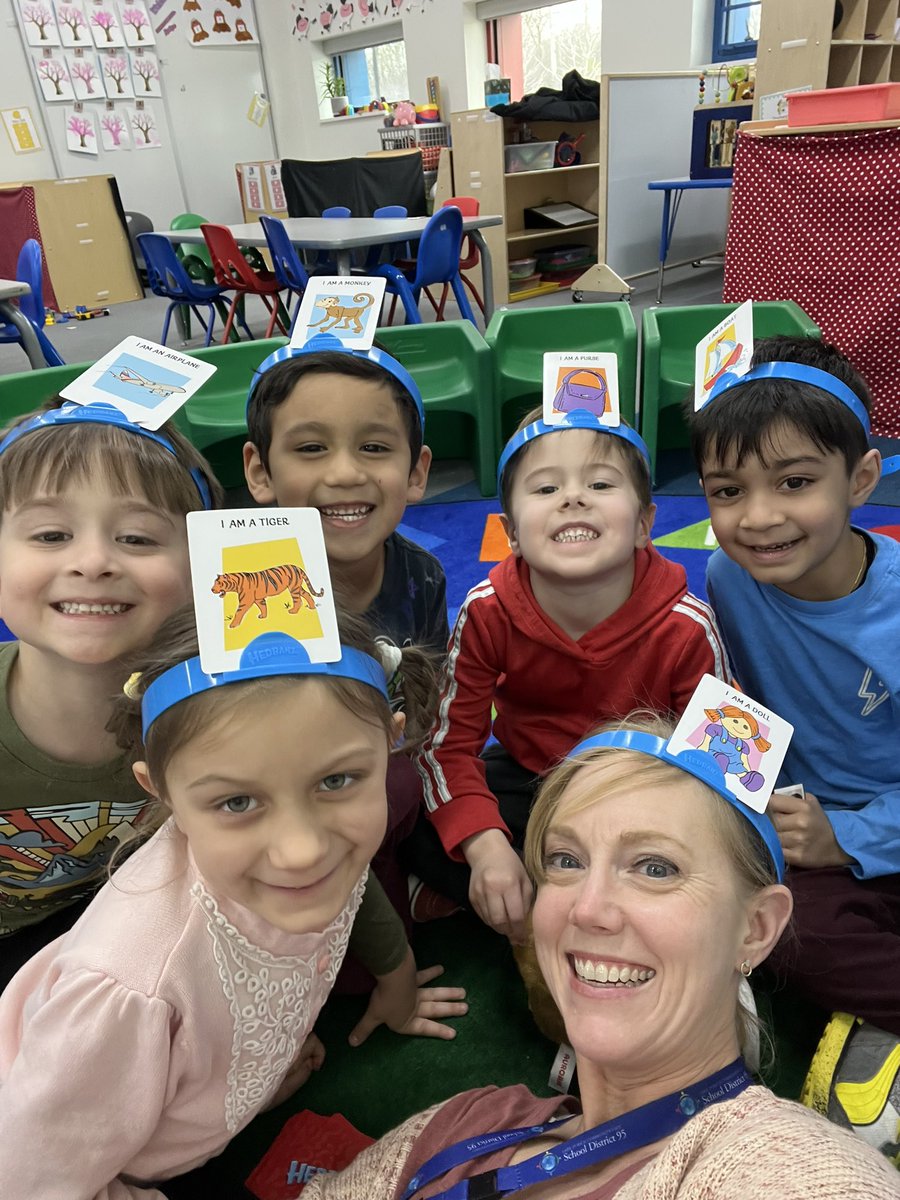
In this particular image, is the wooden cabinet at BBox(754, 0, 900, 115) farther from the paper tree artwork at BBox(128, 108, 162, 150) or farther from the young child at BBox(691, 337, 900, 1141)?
the paper tree artwork at BBox(128, 108, 162, 150)

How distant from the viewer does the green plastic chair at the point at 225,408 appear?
9.66ft

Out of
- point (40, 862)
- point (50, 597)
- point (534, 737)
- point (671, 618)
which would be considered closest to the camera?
point (50, 597)

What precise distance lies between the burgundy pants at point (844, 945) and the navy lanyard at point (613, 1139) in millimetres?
367

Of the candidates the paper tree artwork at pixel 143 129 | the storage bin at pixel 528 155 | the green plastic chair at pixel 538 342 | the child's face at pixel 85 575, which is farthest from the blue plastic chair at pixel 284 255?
the paper tree artwork at pixel 143 129

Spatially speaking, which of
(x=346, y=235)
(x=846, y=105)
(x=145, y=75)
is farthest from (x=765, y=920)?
(x=145, y=75)

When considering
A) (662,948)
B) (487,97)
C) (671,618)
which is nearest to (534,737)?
(671,618)

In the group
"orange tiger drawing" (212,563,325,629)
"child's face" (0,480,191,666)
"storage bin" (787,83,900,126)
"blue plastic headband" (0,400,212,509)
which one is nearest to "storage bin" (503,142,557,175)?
"storage bin" (787,83,900,126)

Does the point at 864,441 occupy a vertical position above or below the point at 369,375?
below

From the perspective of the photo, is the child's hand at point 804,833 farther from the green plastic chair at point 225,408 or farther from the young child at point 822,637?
the green plastic chair at point 225,408

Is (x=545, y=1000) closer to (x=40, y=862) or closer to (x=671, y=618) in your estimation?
(x=671, y=618)

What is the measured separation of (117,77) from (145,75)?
313mm

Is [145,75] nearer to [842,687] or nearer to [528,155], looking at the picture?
[528,155]

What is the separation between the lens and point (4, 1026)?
0.86 metres

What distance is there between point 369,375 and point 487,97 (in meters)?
7.47
